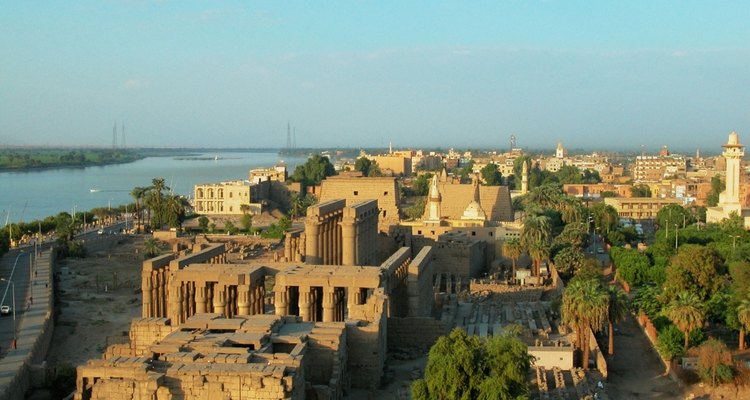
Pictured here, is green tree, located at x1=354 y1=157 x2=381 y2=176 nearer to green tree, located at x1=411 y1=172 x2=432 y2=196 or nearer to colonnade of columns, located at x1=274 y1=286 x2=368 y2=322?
green tree, located at x1=411 y1=172 x2=432 y2=196

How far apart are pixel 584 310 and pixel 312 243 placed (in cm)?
1105

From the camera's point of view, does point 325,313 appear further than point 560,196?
No

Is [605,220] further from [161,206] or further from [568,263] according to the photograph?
[161,206]

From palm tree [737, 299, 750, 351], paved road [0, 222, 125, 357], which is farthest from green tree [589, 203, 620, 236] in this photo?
paved road [0, 222, 125, 357]

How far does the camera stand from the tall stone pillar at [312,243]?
32.4 m

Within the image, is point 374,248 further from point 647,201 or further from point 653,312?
point 647,201

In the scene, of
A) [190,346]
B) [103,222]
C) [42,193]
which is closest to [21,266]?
Result: [103,222]

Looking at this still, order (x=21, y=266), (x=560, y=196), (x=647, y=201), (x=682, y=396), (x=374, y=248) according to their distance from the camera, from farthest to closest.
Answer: (x=647, y=201), (x=560, y=196), (x=21, y=266), (x=374, y=248), (x=682, y=396)

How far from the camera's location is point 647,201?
276 ft

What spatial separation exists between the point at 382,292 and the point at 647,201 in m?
65.6

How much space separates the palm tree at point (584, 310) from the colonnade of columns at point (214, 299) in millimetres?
9928

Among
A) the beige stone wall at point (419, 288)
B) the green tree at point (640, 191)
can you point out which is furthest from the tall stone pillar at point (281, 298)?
the green tree at point (640, 191)

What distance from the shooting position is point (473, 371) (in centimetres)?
1930

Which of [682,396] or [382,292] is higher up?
[382,292]
